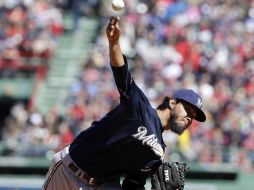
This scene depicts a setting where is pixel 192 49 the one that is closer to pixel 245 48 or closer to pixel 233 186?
pixel 245 48

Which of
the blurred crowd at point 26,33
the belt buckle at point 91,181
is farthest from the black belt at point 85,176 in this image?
the blurred crowd at point 26,33

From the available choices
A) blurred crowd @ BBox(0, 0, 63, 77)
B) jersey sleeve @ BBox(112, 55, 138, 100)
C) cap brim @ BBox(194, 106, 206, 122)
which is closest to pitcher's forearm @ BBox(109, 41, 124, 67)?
jersey sleeve @ BBox(112, 55, 138, 100)

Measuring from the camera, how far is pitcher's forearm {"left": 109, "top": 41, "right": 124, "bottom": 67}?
566 centimetres

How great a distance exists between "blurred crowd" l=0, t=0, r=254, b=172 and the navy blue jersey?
7.43 meters

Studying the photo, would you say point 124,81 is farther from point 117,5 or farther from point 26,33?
point 26,33

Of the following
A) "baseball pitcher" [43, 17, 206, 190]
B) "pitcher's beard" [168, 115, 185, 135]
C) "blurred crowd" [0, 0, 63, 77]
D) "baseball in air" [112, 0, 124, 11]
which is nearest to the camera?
"baseball in air" [112, 0, 124, 11]

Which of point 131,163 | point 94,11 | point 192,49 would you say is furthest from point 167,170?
point 94,11

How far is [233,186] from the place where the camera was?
13.8m

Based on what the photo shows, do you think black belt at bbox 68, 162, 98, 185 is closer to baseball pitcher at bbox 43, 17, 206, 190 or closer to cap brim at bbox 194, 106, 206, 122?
baseball pitcher at bbox 43, 17, 206, 190

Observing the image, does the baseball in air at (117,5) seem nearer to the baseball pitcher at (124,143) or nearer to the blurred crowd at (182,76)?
the baseball pitcher at (124,143)

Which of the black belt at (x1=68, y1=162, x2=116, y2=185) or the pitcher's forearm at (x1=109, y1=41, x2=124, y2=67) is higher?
the pitcher's forearm at (x1=109, y1=41, x2=124, y2=67)

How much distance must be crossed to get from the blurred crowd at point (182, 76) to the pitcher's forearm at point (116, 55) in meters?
7.99

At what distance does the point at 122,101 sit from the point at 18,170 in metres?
7.89

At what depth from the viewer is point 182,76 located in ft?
51.3
